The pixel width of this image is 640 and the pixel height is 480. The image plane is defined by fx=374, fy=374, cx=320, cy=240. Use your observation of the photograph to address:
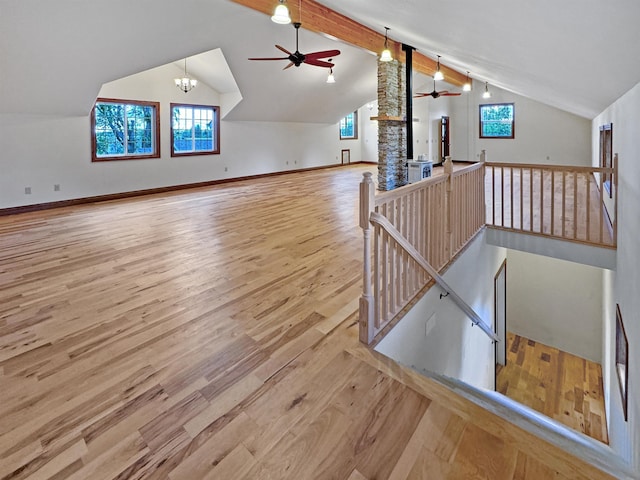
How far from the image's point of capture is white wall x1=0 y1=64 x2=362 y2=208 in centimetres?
625

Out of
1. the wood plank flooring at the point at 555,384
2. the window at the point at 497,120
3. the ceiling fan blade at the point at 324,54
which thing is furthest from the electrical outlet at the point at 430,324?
the window at the point at 497,120

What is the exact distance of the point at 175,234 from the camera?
15.9 ft

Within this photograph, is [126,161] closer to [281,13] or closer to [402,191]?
[281,13]

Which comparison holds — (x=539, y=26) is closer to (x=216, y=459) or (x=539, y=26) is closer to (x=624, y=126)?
(x=624, y=126)

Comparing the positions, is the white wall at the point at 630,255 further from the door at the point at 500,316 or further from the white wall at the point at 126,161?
the white wall at the point at 126,161

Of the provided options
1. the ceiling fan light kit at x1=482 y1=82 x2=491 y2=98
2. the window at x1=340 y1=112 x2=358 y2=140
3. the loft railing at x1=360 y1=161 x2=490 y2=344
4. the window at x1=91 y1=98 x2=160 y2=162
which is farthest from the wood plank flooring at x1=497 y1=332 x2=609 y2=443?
the window at x1=340 y1=112 x2=358 y2=140

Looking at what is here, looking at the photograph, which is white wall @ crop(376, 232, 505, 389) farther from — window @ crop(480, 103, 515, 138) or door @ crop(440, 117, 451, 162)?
door @ crop(440, 117, 451, 162)

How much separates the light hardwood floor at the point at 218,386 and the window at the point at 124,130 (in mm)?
4290

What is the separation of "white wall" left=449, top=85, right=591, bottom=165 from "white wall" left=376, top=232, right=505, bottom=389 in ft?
23.6

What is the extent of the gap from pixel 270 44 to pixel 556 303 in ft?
25.7

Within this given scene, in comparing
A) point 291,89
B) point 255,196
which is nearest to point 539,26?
point 255,196

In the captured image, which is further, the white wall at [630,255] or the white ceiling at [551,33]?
the white wall at [630,255]

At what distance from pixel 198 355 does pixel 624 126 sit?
14.4ft

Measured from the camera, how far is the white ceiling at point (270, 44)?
2191 millimetres
